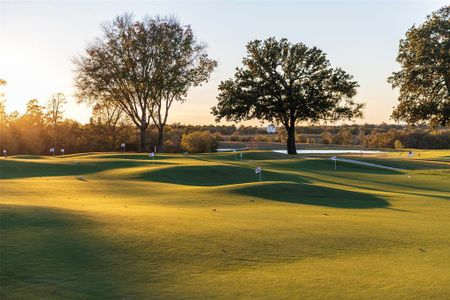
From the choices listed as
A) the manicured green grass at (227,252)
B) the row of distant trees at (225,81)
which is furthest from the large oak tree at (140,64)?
the manicured green grass at (227,252)

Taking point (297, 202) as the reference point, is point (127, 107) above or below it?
above

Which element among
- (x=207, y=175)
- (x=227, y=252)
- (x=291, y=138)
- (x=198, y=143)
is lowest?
(x=207, y=175)

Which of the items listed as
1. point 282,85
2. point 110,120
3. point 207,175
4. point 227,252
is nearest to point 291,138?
point 282,85

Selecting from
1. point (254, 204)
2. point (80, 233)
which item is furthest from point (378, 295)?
point (254, 204)

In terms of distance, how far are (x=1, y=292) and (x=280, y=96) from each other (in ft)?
141

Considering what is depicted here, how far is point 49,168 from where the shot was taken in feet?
83.6

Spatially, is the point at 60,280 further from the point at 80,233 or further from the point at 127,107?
the point at 127,107

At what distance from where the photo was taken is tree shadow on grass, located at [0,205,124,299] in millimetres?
5000

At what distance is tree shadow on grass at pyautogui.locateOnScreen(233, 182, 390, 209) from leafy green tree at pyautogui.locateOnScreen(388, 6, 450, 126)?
25.8 m

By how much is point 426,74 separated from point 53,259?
3849 centimetres

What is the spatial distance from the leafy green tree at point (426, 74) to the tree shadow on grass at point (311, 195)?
84.5ft

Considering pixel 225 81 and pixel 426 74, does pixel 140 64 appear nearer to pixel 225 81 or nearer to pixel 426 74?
pixel 225 81

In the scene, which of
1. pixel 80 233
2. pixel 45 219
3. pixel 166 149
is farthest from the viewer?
pixel 166 149

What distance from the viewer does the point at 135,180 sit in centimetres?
2062
